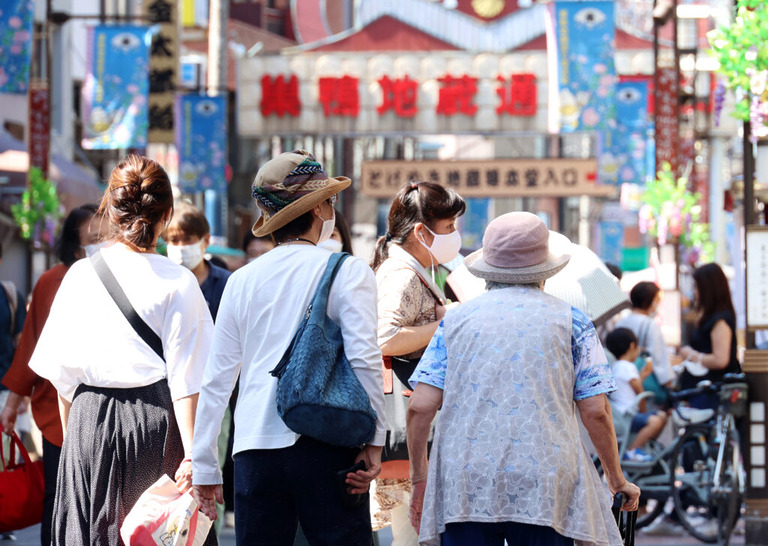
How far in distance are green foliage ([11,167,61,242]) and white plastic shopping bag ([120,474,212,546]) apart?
49.1ft

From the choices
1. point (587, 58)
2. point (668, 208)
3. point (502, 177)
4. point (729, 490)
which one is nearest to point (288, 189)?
point (729, 490)

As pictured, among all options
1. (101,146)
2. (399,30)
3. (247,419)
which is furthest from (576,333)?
(399,30)

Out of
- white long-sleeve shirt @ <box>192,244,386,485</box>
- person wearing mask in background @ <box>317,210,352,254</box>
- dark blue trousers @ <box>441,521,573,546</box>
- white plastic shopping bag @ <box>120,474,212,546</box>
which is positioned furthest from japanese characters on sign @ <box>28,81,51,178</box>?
dark blue trousers @ <box>441,521,573,546</box>

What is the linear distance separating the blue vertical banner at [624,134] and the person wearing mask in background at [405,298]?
18.8m

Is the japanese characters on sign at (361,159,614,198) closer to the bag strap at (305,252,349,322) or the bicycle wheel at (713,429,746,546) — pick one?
the bicycle wheel at (713,429,746,546)

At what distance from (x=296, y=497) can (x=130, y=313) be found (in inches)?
41.0

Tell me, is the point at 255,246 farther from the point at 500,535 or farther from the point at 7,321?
the point at 500,535

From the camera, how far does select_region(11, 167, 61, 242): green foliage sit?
18.8 metres

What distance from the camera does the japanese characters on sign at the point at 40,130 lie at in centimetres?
1977

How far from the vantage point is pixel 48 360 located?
4.77 metres

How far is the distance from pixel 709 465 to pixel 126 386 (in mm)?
6216

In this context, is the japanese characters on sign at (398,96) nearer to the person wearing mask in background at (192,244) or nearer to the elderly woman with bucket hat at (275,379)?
the person wearing mask in background at (192,244)

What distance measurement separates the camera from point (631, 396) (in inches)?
393

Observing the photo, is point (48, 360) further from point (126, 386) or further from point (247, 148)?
point (247, 148)
